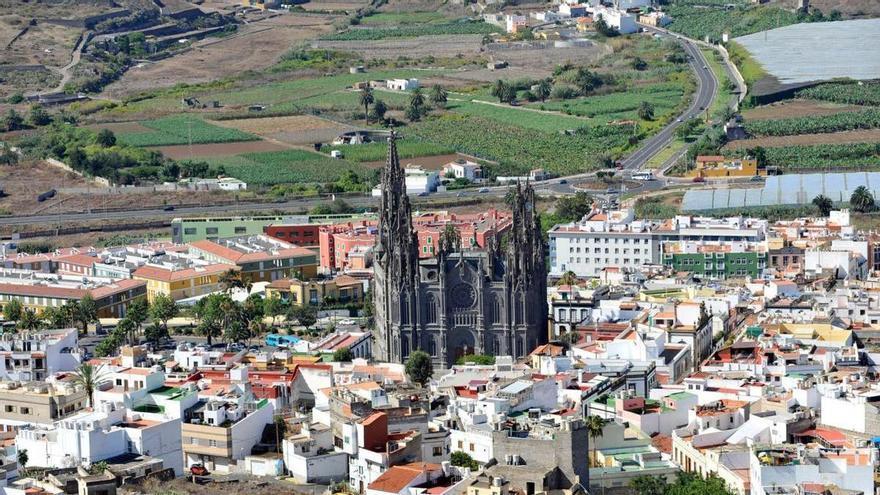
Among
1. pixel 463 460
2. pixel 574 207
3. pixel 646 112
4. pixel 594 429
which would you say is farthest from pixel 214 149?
pixel 463 460

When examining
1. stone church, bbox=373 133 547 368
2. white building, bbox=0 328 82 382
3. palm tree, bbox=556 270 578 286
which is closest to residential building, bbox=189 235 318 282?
palm tree, bbox=556 270 578 286

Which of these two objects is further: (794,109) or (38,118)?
(38,118)

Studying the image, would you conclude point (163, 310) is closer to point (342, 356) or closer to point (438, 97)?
point (342, 356)

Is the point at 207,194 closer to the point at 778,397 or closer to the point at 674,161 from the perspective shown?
the point at 674,161

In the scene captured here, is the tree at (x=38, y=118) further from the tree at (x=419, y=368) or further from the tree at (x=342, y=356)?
the tree at (x=419, y=368)

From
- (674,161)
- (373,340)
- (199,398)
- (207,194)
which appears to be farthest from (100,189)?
(199,398)

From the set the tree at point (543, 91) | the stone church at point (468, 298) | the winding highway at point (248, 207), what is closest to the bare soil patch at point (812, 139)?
the winding highway at point (248, 207)

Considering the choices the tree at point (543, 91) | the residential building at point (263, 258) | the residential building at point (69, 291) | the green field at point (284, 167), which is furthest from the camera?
the tree at point (543, 91)
